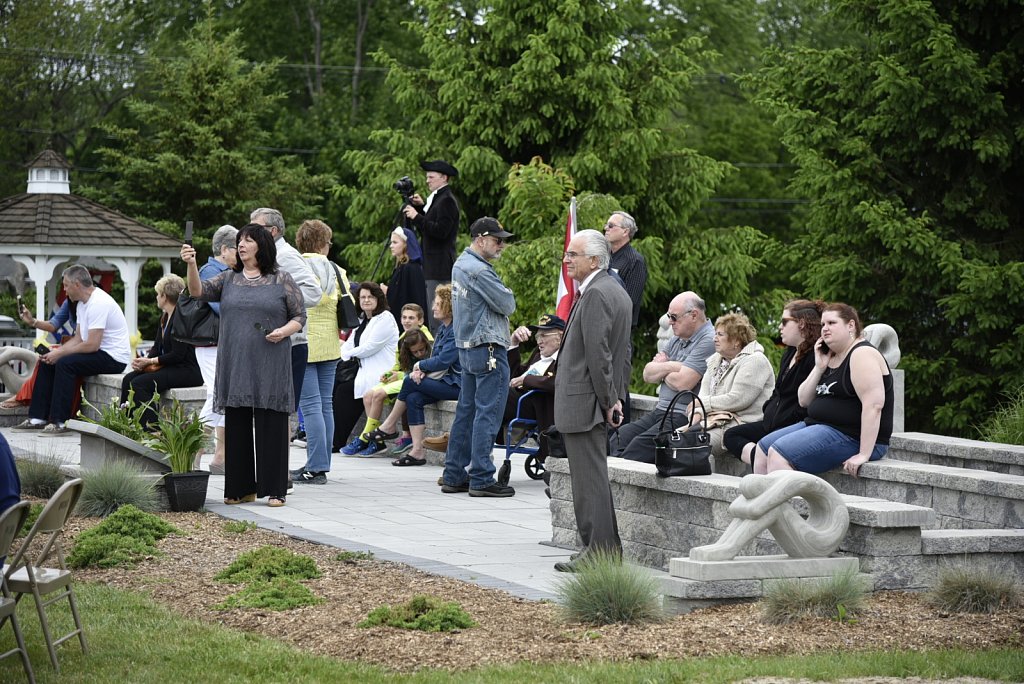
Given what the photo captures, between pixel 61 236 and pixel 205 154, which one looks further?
pixel 205 154

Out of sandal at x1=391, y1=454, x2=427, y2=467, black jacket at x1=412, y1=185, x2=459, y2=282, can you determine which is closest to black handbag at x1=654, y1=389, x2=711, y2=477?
sandal at x1=391, y1=454, x2=427, y2=467

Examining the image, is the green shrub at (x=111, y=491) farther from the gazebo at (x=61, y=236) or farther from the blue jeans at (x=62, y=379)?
the gazebo at (x=61, y=236)

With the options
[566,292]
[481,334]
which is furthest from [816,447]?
[566,292]

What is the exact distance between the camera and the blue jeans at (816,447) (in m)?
8.41

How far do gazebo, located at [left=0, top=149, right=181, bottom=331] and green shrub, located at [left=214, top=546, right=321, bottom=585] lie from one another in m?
16.5

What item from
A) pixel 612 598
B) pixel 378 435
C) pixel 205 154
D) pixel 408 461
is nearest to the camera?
pixel 612 598

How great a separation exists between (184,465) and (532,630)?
4664mm

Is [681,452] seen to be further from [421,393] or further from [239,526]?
[421,393]

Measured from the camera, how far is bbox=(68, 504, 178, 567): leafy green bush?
8.41 m

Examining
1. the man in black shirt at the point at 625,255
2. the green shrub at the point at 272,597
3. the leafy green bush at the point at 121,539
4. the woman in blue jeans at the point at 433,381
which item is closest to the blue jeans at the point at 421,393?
the woman in blue jeans at the point at 433,381

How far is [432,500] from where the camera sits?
11.4 meters

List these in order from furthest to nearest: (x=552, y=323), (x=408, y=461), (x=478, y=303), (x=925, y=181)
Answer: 1. (x=925, y=181)
2. (x=408, y=461)
3. (x=552, y=323)
4. (x=478, y=303)

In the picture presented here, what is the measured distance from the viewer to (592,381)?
7.82 metres

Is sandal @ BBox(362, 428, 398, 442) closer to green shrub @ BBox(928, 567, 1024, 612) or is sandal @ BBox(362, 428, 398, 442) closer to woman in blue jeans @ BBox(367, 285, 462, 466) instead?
woman in blue jeans @ BBox(367, 285, 462, 466)
